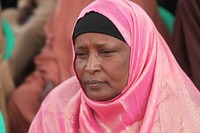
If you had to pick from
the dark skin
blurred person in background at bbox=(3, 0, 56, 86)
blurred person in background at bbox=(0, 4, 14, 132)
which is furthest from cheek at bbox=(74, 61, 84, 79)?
Answer: blurred person in background at bbox=(3, 0, 56, 86)

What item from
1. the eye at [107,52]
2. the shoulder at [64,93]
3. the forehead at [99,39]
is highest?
the forehead at [99,39]

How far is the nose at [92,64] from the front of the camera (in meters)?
2.53

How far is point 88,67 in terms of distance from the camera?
2.54 meters

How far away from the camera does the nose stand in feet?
8.31

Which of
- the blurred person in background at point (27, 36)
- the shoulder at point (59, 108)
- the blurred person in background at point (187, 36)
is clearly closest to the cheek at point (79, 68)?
the shoulder at point (59, 108)

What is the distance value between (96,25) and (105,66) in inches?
7.2

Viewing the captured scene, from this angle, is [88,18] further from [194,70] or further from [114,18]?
[194,70]

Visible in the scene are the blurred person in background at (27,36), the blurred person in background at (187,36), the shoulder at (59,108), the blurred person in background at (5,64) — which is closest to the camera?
the shoulder at (59,108)

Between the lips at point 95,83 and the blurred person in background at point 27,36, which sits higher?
the blurred person in background at point 27,36

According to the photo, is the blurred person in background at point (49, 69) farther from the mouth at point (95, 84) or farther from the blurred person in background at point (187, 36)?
the mouth at point (95, 84)

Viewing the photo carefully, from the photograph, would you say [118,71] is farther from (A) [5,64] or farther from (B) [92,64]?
(A) [5,64]

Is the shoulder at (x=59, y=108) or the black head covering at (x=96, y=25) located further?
the shoulder at (x=59, y=108)

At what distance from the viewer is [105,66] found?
2551mm

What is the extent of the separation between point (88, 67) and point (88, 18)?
231 millimetres
